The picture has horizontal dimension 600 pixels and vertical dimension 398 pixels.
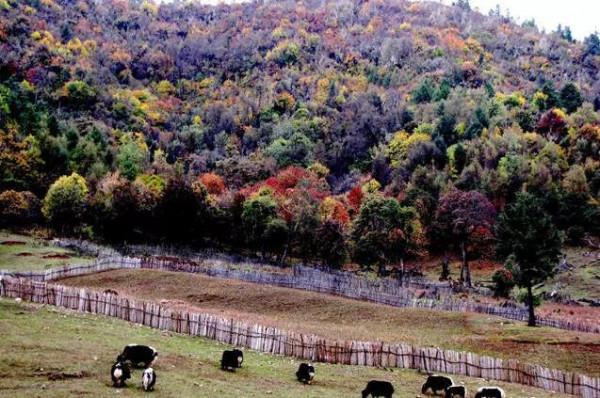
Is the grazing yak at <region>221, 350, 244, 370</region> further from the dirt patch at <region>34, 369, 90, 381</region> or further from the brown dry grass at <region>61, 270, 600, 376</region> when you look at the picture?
the brown dry grass at <region>61, 270, 600, 376</region>

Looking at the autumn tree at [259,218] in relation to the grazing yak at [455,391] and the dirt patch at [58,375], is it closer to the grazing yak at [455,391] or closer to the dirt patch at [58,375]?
the grazing yak at [455,391]

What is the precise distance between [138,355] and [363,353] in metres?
11.4

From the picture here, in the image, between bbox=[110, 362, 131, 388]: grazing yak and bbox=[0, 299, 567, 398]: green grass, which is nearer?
bbox=[0, 299, 567, 398]: green grass

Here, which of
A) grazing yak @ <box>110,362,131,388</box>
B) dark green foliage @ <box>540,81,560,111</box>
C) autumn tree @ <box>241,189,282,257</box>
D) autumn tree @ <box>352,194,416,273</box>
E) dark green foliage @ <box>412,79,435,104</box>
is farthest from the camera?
dark green foliage @ <box>412,79,435,104</box>

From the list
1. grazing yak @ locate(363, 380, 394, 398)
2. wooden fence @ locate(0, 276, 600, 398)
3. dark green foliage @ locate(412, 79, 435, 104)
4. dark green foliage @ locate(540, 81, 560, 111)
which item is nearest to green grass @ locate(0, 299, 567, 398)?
wooden fence @ locate(0, 276, 600, 398)

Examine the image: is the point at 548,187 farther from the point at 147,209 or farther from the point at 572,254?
the point at 147,209

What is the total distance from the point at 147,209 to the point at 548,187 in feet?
177

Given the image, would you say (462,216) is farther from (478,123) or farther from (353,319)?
(478,123)

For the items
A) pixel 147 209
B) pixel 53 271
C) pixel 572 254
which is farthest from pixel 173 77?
pixel 53 271

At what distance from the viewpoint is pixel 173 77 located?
605ft

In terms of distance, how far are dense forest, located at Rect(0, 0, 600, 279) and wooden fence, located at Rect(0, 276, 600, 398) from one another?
61.9 feet

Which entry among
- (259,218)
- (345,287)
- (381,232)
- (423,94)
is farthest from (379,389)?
(423,94)

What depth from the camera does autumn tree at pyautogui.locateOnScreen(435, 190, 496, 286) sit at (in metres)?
74.4

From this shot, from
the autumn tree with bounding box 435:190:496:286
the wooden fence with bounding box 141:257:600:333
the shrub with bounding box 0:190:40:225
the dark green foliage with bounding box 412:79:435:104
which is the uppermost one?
the dark green foliage with bounding box 412:79:435:104
